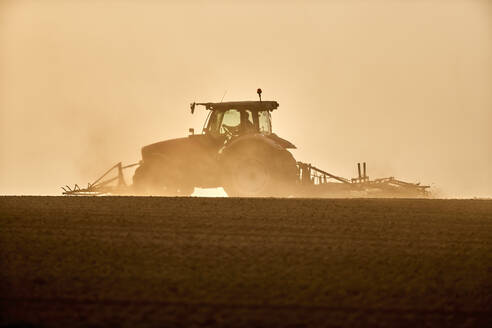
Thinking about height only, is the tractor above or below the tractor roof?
below

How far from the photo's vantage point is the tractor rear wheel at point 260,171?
733 inches

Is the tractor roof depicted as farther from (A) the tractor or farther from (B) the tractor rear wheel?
(B) the tractor rear wheel

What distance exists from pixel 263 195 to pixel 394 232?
250 inches

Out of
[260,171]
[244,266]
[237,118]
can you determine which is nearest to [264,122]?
[237,118]

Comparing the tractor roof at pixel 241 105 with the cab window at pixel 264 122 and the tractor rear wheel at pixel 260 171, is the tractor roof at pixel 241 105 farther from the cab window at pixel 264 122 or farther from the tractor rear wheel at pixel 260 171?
the tractor rear wheel at pixel 260 171

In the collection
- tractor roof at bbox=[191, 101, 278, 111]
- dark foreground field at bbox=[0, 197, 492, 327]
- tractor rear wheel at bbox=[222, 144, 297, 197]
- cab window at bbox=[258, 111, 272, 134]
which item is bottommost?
dark foreground field at bbox=[0, 197, 492, 327]

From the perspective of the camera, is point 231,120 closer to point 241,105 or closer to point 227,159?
point 241,105

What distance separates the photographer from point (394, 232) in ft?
42.0

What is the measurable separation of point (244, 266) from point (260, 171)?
896cm

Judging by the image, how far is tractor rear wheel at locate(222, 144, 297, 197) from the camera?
1862 centimetres

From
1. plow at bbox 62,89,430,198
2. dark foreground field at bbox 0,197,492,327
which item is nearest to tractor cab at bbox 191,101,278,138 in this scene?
plow at bbox 62,89,430,198

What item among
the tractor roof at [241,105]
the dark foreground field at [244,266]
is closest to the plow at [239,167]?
the tractor roof at [241,105]

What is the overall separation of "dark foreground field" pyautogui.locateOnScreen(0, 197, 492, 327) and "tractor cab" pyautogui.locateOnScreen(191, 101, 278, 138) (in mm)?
4219

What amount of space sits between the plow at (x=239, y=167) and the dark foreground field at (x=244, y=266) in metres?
3.30
